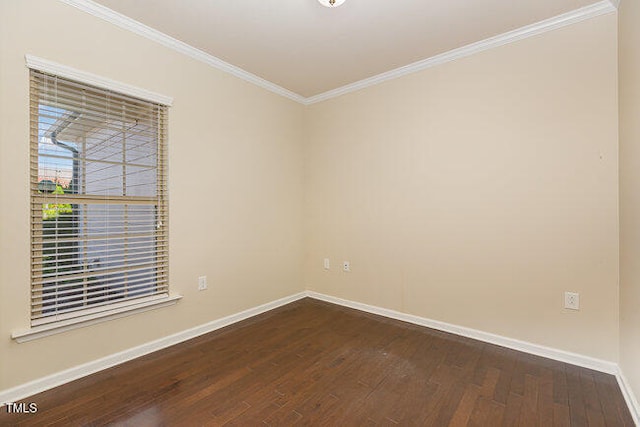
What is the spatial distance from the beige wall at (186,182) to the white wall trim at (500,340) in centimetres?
110

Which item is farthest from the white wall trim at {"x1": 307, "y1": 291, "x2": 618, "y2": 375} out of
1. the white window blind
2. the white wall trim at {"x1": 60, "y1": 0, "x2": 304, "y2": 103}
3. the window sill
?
the white wall trim at {"x1": 60, "y1": 0, "x2": 304, "y2": 103}

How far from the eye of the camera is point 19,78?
1782 millimetres

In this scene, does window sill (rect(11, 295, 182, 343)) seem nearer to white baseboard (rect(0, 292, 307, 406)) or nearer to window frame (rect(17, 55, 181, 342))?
window frame (rect(17, 55, 181, 342))

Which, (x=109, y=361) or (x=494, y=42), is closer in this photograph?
(x=109, y=361)

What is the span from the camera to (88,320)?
2.02m

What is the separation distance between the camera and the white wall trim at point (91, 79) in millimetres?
1838

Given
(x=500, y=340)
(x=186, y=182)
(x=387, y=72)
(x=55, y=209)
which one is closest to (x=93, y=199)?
(x=55, y=209)

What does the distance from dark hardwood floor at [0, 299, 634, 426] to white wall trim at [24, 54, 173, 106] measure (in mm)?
2029

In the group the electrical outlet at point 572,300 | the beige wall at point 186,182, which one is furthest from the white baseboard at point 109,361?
the electrical outlet at point 572,300

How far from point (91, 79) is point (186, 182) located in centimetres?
95

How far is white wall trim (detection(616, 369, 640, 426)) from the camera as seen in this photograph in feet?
5.26

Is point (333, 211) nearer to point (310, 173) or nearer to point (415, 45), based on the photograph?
point (310, 173)

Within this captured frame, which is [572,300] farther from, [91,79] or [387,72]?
[91,79]

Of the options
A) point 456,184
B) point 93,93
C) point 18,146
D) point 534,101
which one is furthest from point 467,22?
point 18,146
